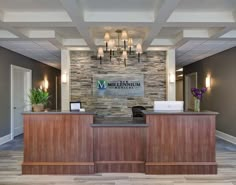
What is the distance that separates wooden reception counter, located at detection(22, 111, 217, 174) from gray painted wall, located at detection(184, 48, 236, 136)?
308cm

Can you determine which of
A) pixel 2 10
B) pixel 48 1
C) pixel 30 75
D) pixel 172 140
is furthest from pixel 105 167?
pixel 30 75

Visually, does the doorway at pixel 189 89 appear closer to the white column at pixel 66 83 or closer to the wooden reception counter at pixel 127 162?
the white column at pixel 66 83

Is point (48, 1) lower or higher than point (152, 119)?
higher

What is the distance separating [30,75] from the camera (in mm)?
8664

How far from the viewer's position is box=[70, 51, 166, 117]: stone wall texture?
743 cm

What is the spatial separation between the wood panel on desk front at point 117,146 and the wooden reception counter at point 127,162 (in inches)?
1.3

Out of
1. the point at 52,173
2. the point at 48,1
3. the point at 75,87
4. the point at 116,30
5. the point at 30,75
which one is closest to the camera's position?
the point at 48,1

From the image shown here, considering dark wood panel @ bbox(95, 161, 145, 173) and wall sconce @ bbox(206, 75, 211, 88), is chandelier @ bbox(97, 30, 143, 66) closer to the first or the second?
dark wood panel @ bbox(95, 161, 145, 173)

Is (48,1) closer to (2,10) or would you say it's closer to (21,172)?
(2,10)

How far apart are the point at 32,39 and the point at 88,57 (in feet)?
6.73

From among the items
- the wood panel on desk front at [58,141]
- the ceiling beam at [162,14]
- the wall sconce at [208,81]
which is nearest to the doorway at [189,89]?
the wall sconce at [208,81]

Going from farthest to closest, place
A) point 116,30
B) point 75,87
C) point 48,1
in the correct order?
point 75,87 < point 116,30 < point 48,1

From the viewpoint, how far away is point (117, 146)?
4.35 m

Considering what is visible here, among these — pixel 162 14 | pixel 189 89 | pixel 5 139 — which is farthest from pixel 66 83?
pixel 189 89
